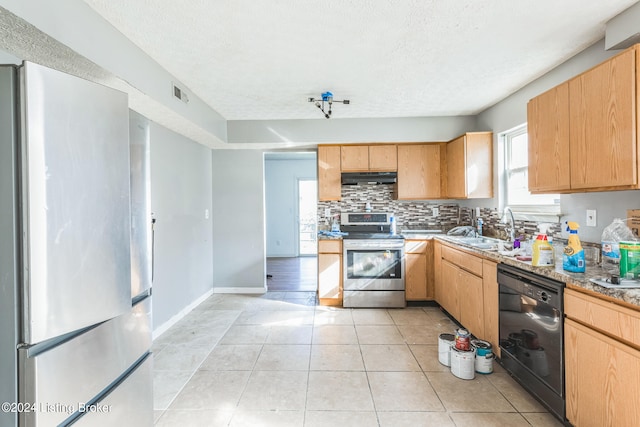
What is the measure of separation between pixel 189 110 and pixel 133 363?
232 centimetres

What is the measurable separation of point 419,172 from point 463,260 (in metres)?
1.52

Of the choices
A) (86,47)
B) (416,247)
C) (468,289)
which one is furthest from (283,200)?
(86,47)

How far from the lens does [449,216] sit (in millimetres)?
4355

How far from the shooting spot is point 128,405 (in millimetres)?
1396

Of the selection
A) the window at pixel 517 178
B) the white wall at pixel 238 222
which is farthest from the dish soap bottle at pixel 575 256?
the white wall at pixel 238 222

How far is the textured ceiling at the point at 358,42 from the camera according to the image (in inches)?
70.6

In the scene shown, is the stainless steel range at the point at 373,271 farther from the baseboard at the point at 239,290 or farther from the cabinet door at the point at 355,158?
Result: the baseboard at the point at 239,290

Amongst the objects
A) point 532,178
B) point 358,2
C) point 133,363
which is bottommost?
point 133,363

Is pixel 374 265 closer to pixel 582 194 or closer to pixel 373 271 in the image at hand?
pixel 373 271

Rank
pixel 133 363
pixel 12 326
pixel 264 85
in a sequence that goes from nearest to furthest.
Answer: pixel 12 326 < pixel 133 363 < pixel 264 85

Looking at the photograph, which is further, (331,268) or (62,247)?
(331,268)

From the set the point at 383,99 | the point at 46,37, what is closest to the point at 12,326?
the point at 46,37

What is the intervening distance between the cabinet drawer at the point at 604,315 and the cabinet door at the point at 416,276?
2185 millimetres

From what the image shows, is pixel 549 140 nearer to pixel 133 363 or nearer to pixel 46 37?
pixel 133 363
